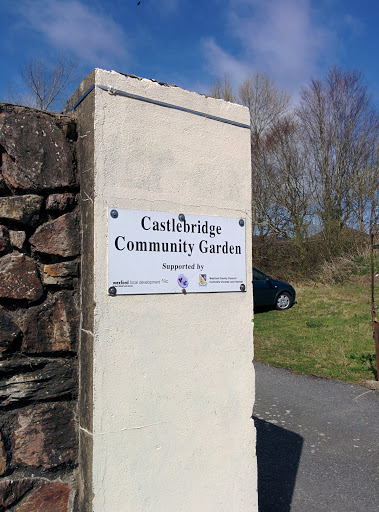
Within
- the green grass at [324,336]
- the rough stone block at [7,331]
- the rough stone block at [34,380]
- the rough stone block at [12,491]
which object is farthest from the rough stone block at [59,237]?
the green grass at [324,336]

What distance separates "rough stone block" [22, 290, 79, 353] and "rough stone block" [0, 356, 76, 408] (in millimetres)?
71

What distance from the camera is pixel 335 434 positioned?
197 inches

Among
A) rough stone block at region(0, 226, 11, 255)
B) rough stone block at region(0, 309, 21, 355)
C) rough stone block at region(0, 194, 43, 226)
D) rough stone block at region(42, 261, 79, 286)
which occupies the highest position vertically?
rough stone block at region(0, 194, 43, 226)

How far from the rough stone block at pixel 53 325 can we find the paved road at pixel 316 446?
7.26 feet

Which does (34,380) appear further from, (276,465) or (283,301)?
(283,301)

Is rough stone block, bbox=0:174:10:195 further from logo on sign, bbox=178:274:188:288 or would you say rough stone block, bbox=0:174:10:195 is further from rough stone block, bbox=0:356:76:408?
logo on sign, bbox=178:274:188:288

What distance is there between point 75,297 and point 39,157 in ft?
2.38

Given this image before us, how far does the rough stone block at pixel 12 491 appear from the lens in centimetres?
221

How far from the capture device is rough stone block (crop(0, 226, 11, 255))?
7.42 ft

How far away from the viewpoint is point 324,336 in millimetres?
10047

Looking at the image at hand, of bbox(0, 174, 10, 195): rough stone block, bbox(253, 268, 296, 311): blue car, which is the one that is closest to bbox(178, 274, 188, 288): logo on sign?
bbox(0, 174, 10, 195): rough stone block

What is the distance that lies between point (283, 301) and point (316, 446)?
9987 mm

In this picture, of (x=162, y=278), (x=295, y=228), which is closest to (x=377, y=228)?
(x=295, y=228)

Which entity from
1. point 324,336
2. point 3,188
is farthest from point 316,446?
point 324,336
